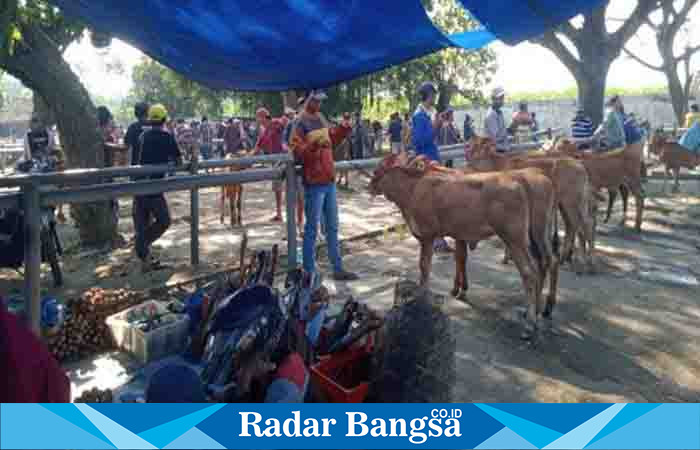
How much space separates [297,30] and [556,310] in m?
3.49

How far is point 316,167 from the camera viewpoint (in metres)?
5.85

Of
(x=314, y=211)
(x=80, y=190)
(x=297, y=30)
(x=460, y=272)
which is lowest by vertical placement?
(x=460, y=272)

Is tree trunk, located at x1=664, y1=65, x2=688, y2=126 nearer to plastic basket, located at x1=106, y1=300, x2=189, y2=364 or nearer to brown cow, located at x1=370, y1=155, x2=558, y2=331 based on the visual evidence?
brown cow, located at x1=370, y1=155, x2=558, y2=331

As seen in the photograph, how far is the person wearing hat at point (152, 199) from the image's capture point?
6785 millimetres

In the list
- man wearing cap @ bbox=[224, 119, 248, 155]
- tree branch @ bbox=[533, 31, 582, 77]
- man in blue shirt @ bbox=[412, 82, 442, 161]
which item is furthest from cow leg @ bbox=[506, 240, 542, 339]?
man wearing cap @ bbox=[224, 119, 248, 155]

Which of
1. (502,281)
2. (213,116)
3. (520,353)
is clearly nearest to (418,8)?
A: (520,353)

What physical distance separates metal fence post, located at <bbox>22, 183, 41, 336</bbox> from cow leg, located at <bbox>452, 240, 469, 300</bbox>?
12.0 ft

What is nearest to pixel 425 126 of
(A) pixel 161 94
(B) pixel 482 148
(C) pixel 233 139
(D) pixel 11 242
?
(B) pixel 482 148

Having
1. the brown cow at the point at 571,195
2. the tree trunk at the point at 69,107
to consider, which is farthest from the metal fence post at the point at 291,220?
the tree trunk at the point at 69,107

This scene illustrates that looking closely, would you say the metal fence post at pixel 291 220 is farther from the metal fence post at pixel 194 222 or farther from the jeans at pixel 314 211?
the metal fence post at pixel 194 222

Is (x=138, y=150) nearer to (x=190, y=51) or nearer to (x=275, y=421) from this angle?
(x=190, y=51)

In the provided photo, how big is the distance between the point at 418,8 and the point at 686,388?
3.05 metres

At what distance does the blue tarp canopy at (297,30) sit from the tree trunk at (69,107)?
167 inches

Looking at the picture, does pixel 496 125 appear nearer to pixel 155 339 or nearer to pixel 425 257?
pixel 425 257
